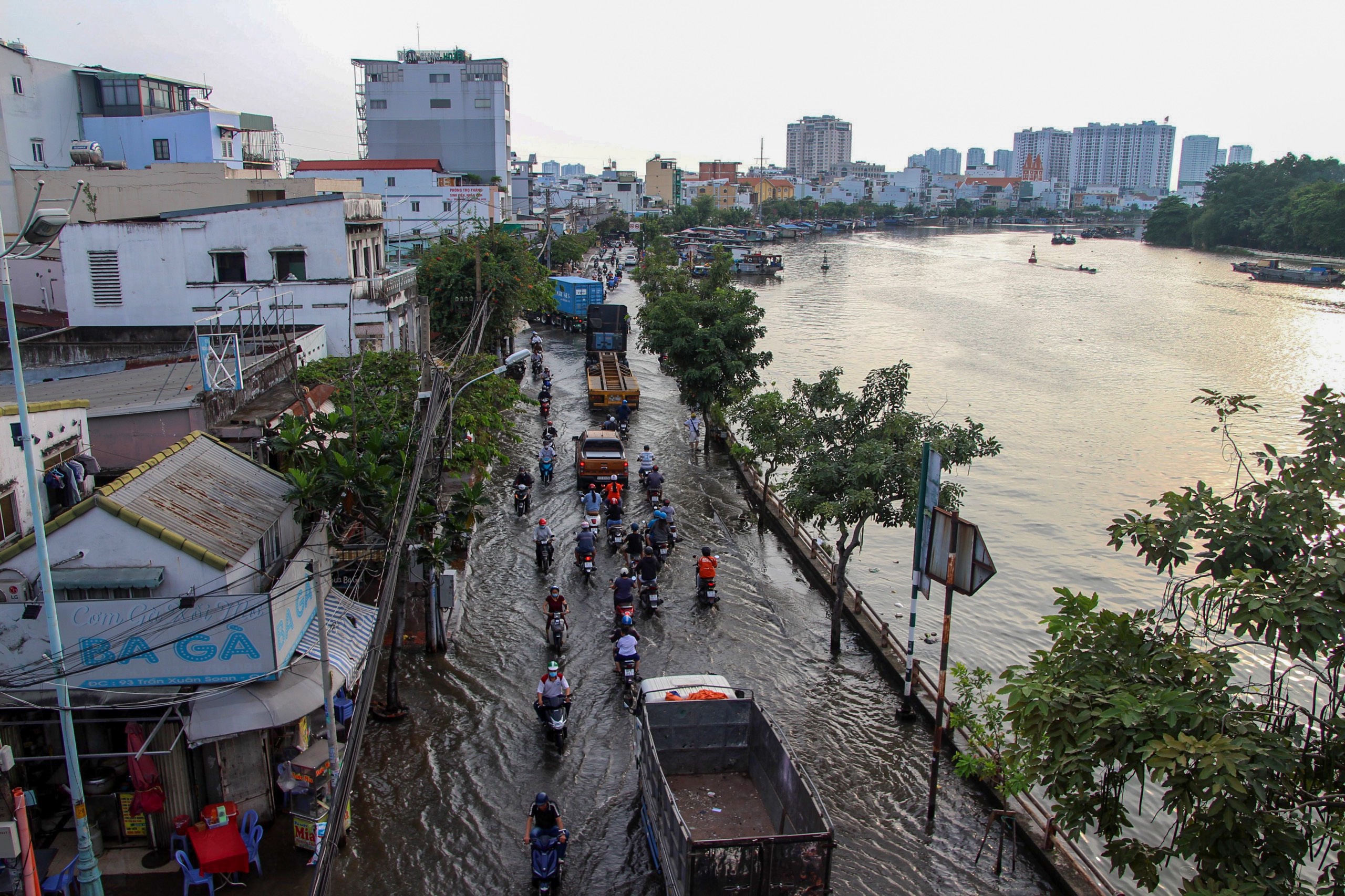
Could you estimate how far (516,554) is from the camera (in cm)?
1948

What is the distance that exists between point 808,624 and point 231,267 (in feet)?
Answer: 59.4

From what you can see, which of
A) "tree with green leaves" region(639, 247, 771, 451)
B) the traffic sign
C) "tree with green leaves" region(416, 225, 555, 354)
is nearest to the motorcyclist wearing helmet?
"tree with green leaves" region(639, 247, 771, 451)

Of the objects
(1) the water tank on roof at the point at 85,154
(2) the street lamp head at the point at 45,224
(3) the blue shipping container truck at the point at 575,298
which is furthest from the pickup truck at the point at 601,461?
(3) the blue shipping container truck at the point at 575,298

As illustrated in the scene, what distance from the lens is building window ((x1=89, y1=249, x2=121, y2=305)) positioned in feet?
79.1

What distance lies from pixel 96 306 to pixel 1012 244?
452 ft

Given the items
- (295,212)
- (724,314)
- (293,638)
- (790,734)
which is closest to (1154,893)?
(790,734)

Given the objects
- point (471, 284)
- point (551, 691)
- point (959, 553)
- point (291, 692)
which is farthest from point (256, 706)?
point (471, 284)

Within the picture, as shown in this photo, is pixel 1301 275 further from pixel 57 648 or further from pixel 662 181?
pixel 662 181

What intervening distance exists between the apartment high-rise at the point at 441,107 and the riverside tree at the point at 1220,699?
78216 millimetres

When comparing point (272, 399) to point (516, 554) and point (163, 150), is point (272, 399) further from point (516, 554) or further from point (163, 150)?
point (163, 150)

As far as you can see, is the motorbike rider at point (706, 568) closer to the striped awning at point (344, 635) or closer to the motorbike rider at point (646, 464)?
the motorbike rider at point (646, 464)

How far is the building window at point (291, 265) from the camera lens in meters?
25.2

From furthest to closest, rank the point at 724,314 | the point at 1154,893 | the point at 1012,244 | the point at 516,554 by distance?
the point at 1012,244 → the point at 724,314 → the point at 516,554 → the point at 1154,893

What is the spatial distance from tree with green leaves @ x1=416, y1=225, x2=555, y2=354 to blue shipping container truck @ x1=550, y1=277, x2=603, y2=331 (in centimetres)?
1521
